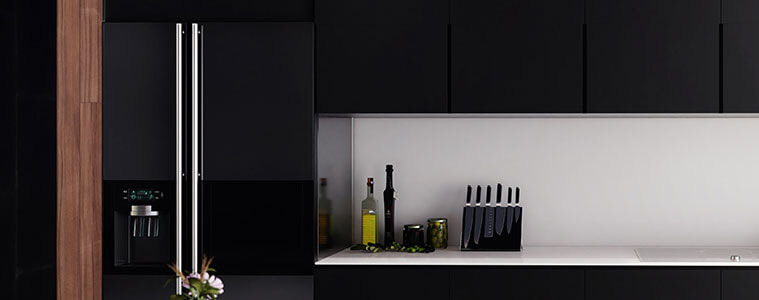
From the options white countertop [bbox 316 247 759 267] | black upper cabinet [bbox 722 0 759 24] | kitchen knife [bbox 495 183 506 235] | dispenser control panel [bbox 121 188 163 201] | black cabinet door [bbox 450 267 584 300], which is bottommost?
black cabinet door [bbox 450 267 584 300]

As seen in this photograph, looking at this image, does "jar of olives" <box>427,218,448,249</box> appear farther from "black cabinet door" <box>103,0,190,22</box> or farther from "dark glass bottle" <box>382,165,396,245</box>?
"black cabinet door" <box>103,0,190,22</box>

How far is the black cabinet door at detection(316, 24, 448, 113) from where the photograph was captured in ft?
9.35

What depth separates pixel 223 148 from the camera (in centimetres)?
Answer: 278

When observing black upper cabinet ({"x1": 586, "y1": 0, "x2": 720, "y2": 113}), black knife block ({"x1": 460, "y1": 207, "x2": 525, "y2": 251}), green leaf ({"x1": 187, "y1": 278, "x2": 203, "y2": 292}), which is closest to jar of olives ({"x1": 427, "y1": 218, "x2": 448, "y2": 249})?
black knife block ({"x1": 460, "y1": 207, "x2": 525, "y2": 251})

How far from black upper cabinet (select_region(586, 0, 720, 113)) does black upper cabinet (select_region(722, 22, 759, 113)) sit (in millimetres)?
41

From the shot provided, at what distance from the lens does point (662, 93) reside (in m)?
2.79

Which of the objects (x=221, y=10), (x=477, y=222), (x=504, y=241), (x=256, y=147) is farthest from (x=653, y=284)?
(x=221, y=10)

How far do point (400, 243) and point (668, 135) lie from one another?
136 cm

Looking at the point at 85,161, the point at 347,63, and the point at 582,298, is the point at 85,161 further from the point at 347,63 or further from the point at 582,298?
the point at 582,298

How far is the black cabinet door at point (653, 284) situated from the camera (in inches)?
105

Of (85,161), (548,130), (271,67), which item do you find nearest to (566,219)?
(548,130)
